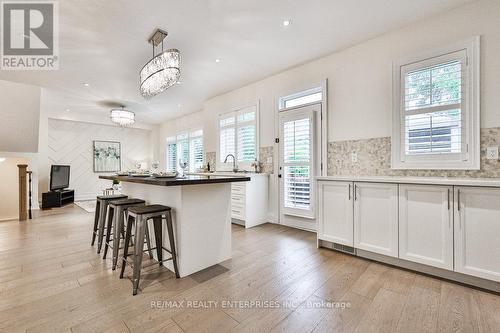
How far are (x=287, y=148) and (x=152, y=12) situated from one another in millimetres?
2782

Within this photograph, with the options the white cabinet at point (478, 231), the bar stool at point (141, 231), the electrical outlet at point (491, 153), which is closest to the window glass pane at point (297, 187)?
the white cabinet at point (478, 231)

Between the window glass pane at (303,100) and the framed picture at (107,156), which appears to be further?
the framed picture at (107,156)

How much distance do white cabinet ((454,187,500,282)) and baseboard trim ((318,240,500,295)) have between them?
11cm

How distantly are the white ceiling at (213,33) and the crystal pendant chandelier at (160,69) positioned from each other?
12 centimetres

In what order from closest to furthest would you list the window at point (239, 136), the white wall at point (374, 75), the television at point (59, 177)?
the white wall at point (374, 75), the window at point (239, 136), the television at point (59, 177)

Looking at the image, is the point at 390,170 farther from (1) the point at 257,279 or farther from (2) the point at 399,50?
(1) the point at 257,279

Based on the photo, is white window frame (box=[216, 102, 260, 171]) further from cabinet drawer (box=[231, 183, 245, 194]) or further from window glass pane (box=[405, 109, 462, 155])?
window glass pane (box=[405, 109, 462, 155])

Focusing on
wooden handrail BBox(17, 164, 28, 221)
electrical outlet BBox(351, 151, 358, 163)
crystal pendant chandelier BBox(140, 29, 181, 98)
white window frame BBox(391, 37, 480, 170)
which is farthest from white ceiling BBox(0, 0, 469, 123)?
wooden handrail BBox(17, 164, 28, 221)

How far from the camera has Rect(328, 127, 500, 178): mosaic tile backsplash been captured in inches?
92.4

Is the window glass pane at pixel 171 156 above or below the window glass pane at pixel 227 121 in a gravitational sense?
below

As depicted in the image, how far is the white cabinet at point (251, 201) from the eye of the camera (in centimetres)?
414

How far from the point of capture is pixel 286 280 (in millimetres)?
2195

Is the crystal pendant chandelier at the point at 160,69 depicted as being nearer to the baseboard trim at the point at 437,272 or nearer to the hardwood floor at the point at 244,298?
the hardwood floor at the point at 244,298

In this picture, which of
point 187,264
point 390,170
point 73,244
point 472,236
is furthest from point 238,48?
point 73,244
